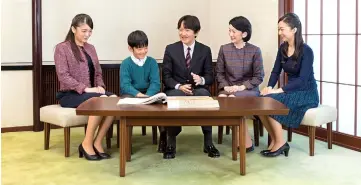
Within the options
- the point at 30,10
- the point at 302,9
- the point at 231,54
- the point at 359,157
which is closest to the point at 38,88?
the point at 30,10

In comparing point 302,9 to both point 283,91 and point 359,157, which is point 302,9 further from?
point 359,157

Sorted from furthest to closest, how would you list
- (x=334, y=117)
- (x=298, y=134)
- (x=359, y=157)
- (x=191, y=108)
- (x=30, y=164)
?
1. (x=298, y=134)
2. (x=334, y=117)
3. (x=359, y=157)
4. (x=30, y=164)
5. (x=191, y=108)

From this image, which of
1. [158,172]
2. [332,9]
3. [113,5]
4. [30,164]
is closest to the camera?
[158,172]

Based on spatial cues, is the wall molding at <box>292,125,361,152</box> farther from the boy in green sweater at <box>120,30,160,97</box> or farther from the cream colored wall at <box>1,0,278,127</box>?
the boy in green sweater at <box>120,30,160,97</box>

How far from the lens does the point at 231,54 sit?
12.9ft

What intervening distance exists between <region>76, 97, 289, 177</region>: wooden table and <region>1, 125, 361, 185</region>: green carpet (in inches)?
6.8

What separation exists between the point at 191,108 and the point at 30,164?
131cm

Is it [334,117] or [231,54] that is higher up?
[231,54]

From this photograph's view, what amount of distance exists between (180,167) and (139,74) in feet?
3.27

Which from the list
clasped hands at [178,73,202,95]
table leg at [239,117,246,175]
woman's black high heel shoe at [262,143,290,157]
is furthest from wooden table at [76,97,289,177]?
clasped hands at [178,73,202,95]

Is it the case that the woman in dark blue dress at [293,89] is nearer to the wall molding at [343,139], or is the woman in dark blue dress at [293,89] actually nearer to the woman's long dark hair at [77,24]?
the wall molding at [343,139]

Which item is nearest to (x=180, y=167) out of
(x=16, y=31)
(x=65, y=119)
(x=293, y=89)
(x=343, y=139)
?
(x=65, y=119)

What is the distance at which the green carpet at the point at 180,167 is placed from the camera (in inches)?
112

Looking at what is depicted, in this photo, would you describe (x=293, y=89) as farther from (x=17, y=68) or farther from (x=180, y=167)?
(x=17, y=68)
